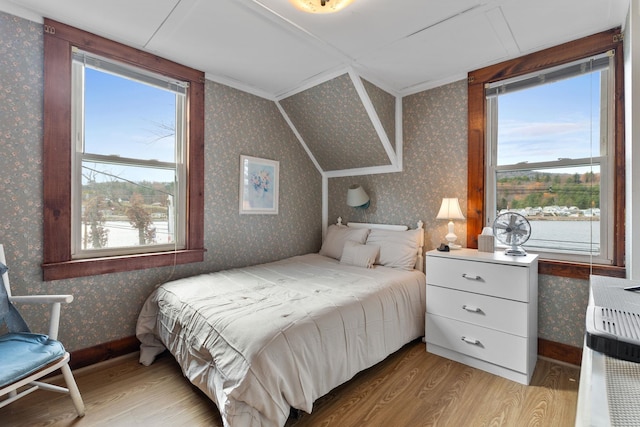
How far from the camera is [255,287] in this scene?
2188 mm

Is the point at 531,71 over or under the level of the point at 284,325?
over

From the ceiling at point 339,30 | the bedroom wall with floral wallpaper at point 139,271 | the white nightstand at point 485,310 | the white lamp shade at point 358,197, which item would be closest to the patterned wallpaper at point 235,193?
the bedroom wall with floral wallpaper at point 139,271

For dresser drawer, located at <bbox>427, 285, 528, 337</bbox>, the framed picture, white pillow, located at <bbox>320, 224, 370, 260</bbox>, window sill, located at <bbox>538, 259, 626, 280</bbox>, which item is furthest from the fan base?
the framed picture

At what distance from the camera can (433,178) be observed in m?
2.89

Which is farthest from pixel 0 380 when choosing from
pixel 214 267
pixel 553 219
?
pixel 553 219

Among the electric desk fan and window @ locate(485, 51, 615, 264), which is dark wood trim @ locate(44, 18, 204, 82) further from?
the electric desk fan

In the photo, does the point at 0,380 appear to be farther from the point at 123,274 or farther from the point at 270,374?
the point at 270,374

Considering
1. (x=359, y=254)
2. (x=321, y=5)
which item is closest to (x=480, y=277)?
(x=359, y=254)

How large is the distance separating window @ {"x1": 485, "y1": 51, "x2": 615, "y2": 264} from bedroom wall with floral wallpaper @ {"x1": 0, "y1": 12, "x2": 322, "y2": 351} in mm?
2065

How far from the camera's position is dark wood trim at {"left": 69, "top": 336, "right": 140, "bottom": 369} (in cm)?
208

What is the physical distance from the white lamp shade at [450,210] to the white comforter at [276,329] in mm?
591

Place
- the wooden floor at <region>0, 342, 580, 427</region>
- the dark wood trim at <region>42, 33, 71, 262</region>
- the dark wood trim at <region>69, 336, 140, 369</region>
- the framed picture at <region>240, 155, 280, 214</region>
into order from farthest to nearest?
the framed picture at <region>240, 155, 280, 214</region> → the dark wood trim at <region>69, 336, 140, 369</region> → the dark wood trim at <region>42, 33, 71, 262</region> → the wooden floor at <region>0, 342, 580, 427</region>

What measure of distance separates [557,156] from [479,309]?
4.39 feet

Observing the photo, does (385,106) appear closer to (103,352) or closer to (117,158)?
(117,158)
